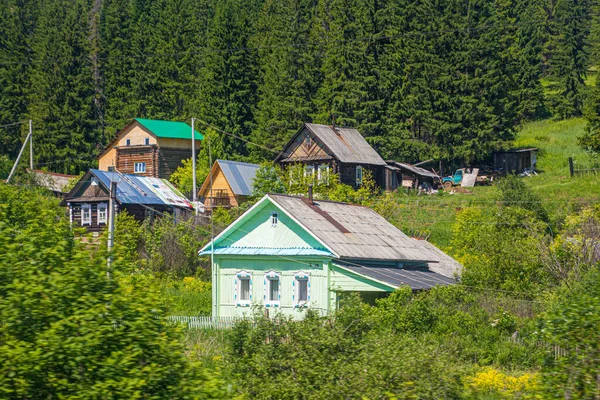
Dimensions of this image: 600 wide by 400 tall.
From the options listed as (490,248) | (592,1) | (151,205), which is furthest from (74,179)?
(592,1)

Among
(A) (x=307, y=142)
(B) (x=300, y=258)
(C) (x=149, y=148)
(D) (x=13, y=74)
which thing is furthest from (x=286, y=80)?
(B) (x=300, y=258)

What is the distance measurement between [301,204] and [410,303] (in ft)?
29.4

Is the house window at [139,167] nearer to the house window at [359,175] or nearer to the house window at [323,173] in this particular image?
the house window at [323,173]

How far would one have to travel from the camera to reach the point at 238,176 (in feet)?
196

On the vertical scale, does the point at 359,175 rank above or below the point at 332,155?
below

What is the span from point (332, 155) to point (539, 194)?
12700 millimetres

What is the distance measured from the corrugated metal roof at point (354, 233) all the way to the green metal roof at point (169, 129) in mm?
30920

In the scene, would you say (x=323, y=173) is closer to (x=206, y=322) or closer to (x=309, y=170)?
(x=309, y=170)

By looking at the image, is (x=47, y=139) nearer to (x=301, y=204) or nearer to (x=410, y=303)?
(x=301, y=204)

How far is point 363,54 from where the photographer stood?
6844 cm

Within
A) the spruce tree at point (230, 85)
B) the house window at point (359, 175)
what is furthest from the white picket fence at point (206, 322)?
the spruce tree at point (230, 85)

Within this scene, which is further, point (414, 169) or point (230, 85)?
point (230, 85)

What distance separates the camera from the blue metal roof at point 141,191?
178 ft

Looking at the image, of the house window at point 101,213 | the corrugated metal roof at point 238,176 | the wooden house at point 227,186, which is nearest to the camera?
the house window at point 101,213
